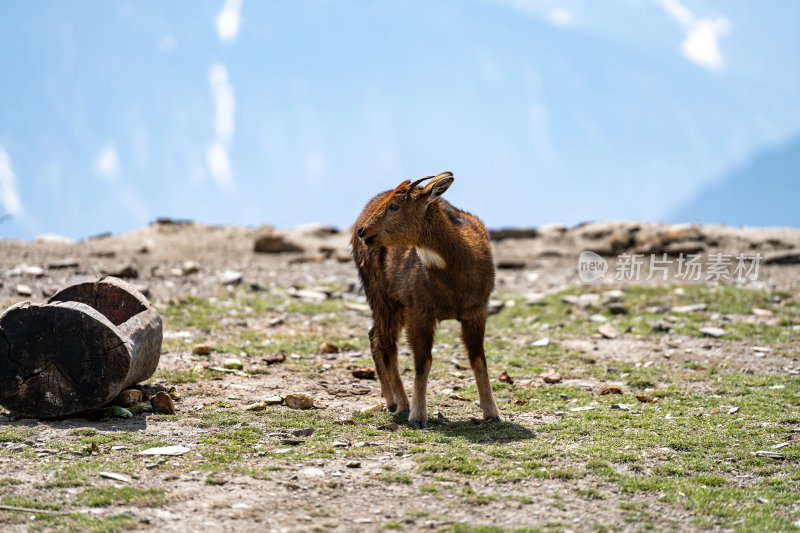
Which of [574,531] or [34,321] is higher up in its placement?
[34,321]

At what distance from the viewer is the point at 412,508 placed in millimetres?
5270

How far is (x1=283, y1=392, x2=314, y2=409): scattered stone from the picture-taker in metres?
7.86

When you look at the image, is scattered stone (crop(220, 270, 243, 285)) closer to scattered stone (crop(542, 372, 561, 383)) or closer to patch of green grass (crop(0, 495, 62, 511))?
scattered stone (crop(542, 372, 561, 383))

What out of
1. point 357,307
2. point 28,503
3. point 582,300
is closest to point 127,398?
point 28,503

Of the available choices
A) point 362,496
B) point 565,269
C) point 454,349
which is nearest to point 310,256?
point 565,269

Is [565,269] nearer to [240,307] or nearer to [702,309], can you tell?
[702,309]

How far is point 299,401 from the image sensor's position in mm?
7879

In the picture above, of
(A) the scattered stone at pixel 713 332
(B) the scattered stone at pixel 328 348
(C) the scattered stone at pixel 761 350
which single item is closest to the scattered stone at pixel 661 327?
(A) the scattered stone at pixel 713 332

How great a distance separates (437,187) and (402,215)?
0.40m

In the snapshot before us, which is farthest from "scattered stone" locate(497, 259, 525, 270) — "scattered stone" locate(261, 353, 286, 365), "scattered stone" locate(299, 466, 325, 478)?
"scattered stone" locate(299, 466, 325, 478)

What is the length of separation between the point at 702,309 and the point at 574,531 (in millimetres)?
10298

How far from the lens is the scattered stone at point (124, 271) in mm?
15837

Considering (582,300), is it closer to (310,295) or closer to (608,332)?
(608,332)

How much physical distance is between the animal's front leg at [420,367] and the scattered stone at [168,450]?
2.06 meters
